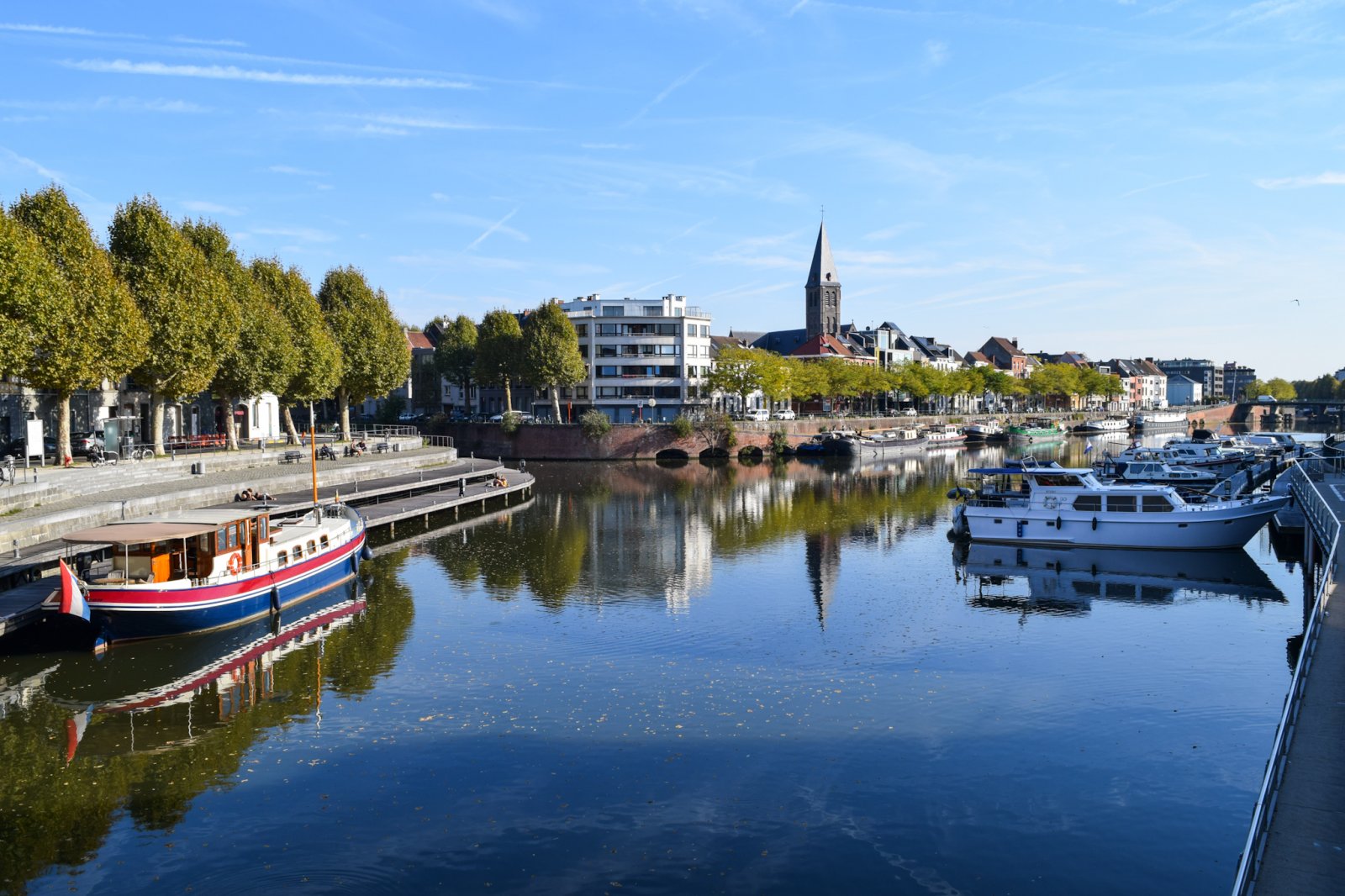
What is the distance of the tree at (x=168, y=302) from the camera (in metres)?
60.3

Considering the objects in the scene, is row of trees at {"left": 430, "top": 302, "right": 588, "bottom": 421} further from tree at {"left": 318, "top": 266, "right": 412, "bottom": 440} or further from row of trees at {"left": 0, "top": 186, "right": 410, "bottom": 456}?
row of trees at {"left": 0, "top": 186, "right": 410, "bottom": 456}

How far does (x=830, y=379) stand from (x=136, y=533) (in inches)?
5122

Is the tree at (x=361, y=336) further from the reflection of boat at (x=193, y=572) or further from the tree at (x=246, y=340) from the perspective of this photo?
the reflection of boat at (x=193, y=572)

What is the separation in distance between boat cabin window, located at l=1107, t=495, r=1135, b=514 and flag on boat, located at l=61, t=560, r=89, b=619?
45.9m

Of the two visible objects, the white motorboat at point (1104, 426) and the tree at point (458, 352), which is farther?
the white motorboat at point (1104, 426)

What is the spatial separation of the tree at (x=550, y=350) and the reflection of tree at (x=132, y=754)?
85956 mm

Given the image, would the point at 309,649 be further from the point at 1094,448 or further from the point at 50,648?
the point at 1094,448

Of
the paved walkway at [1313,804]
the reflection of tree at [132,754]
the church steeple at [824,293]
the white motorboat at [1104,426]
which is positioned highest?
the church steeple at [824,293]

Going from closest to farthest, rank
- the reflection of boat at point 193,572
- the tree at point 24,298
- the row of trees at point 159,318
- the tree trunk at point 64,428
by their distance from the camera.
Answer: the reflection of boat at point 193,572 < the tree at point 24,298 < the row of trees at point 159,318 < the tree trunk at point 64,428

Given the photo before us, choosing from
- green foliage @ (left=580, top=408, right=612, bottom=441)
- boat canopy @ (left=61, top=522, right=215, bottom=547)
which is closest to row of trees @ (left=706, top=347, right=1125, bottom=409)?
green foliage @ (left=580, top=408, right=612, bottom=441)

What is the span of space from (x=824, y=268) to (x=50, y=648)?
571ft

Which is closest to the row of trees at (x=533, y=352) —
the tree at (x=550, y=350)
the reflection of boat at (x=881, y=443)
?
the tree at (x=550, y=350)

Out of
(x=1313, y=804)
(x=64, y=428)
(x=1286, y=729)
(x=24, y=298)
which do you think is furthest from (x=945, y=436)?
(x=1313, y=804)

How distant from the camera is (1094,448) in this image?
14250 cm
